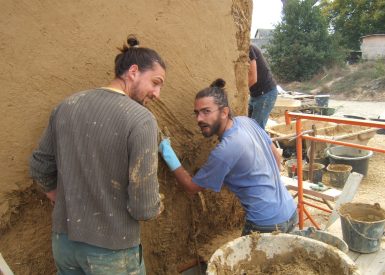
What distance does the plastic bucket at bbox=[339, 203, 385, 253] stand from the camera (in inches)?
118

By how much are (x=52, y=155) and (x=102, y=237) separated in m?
0.44


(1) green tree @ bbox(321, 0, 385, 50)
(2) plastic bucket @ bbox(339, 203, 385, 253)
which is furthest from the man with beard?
(1) green tree @ bbox(321, 0, 385, 50)

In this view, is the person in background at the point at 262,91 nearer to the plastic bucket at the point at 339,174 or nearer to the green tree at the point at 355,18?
the plastic bucket at the point at 339,174

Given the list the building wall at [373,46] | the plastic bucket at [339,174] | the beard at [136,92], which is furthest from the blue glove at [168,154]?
the building wall at [373,46]

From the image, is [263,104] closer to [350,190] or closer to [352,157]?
[350,190]

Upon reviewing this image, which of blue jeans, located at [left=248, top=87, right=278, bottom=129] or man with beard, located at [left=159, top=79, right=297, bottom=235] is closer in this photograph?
man with beard, located at [left=159, top=79, right=297, bottom=235]

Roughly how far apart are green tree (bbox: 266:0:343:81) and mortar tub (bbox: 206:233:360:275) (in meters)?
21.9

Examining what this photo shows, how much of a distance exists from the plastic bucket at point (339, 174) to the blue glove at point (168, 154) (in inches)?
198

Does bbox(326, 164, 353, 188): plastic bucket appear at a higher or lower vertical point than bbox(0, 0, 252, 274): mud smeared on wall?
lower

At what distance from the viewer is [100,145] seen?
5.10ft

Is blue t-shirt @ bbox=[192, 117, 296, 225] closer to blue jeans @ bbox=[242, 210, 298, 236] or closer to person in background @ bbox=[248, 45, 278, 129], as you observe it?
blue jeans @ bbox=[242, 210, 298, 236]

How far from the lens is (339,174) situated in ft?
21.2

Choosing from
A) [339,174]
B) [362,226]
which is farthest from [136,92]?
[339,174]

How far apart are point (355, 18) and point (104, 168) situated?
27790mm
